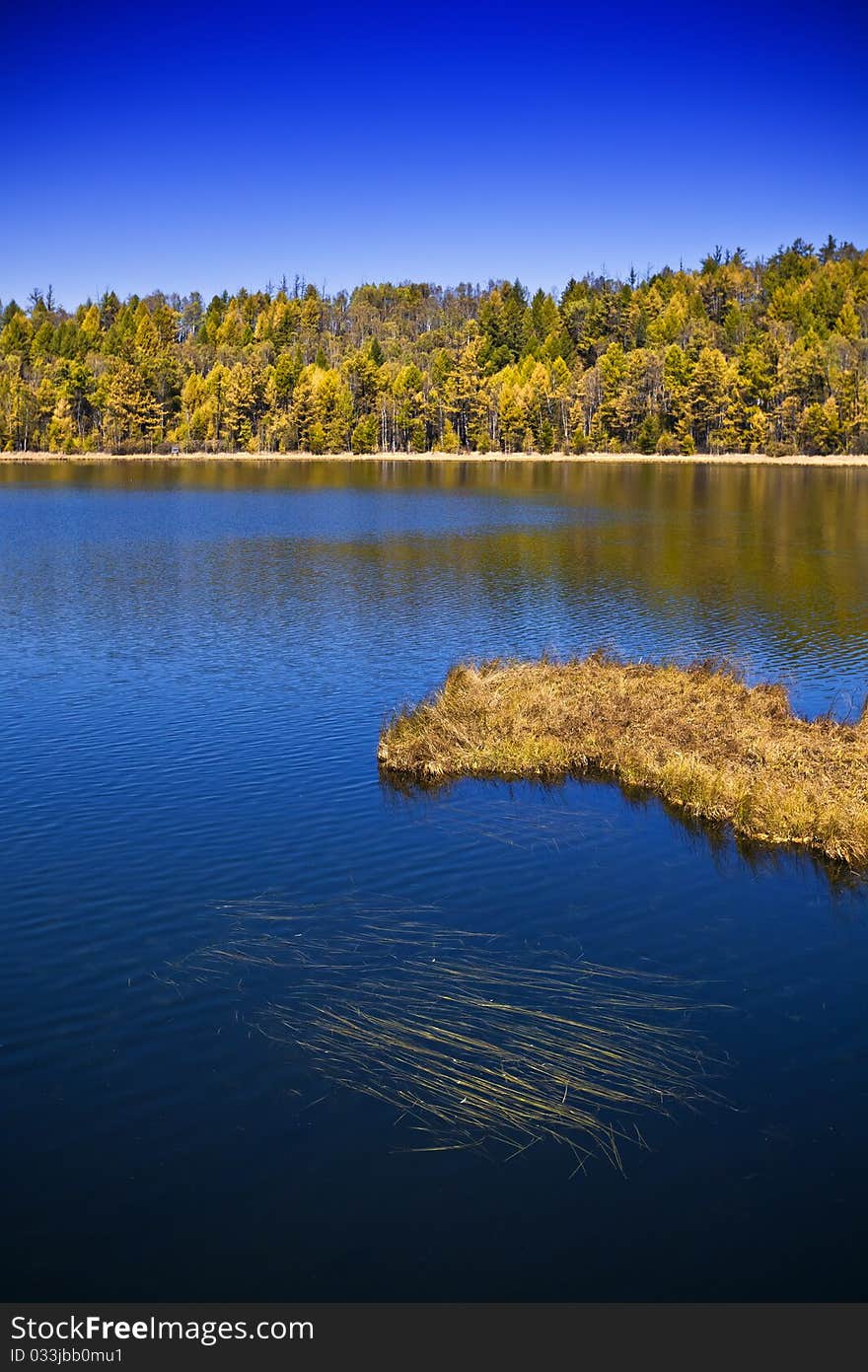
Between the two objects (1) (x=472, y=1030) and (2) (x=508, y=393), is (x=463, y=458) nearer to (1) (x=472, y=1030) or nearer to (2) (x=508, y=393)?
(2) (x=508, y=393)

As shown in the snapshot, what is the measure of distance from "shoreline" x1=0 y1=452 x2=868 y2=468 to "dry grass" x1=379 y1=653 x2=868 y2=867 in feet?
424

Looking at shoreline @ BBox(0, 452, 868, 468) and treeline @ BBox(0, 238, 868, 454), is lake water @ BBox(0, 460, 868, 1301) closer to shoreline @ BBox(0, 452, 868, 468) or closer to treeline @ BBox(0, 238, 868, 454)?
shoreline @ BBox(0, 452, 868, 468)

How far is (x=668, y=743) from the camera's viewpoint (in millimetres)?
23266

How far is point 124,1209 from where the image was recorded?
10.1 meters

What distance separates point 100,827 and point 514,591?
96.6 ft

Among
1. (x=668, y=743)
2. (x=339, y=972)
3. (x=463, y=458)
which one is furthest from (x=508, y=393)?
(x=339, y=972)

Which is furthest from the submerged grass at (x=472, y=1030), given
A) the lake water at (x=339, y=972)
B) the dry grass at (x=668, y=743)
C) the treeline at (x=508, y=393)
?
the treeline at (x=508, y=393)

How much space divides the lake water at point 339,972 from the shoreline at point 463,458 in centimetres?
11825

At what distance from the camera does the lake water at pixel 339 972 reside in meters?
9.74

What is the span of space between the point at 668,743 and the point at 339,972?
438 inches

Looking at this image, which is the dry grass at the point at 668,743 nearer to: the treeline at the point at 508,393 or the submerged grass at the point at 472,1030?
the submerged grass at the point at 472,1030
